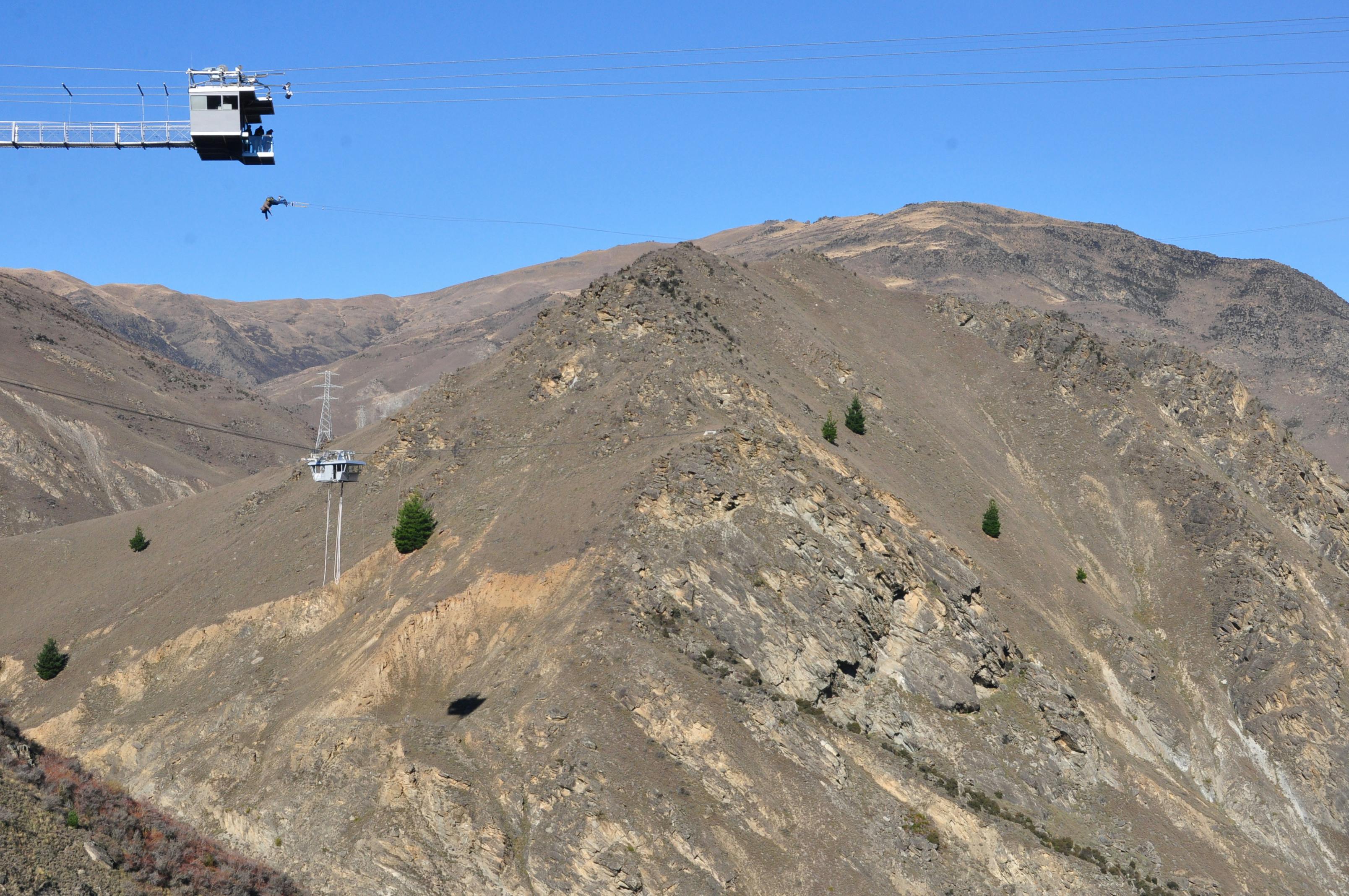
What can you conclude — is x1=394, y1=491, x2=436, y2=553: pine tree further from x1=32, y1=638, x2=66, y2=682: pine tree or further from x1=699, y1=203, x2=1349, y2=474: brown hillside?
x1=699, y1=203, x2=1349, y2=474: brown hillside

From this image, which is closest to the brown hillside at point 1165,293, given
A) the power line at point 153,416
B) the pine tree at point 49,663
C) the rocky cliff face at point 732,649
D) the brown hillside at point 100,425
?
the power line at point 153,416

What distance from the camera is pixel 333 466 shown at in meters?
55.2

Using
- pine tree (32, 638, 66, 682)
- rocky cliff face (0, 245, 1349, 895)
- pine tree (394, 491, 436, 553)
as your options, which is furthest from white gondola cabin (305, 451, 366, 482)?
pine tree (32, 638, 66, 682)

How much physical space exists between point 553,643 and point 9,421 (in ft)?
285

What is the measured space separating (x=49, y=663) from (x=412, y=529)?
2110 cm

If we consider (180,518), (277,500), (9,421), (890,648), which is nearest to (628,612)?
(890,648)

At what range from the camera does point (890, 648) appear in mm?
50969

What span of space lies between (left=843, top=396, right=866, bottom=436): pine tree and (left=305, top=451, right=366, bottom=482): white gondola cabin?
29.5 m

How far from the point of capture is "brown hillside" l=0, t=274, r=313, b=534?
104 m

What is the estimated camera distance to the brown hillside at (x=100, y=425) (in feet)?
342

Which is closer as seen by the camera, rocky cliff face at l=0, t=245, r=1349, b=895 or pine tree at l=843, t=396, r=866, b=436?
rocky cliff face at l=0, t=245, r=1349, b=895

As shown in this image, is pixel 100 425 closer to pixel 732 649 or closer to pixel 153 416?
pixel 153 416

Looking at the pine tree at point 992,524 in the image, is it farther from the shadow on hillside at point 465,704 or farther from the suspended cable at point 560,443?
the shadow on hillside at point 465,704

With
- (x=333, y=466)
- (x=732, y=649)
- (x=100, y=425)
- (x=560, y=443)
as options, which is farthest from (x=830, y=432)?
(x=100, y=425)
